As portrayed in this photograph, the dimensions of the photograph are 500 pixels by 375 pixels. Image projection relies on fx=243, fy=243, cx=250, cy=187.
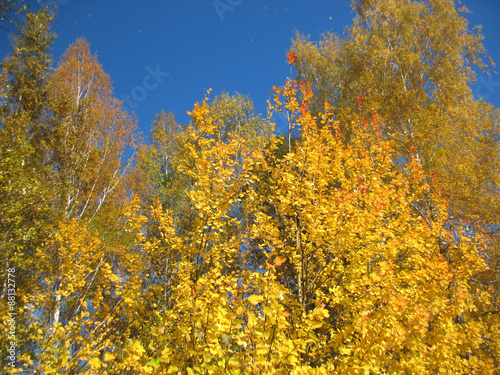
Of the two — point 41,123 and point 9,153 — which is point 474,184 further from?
point 41,123

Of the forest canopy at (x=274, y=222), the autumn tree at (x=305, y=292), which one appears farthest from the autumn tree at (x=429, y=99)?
the autumn tree at (x=305, y=292)

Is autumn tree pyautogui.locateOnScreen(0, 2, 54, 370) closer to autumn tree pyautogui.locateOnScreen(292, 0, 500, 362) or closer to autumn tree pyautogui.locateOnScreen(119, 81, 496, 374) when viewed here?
autumn tree pyautogui.locateOnScreen(119, 81, 496, 374)

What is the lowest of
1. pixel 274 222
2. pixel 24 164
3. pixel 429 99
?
pixel 274 222

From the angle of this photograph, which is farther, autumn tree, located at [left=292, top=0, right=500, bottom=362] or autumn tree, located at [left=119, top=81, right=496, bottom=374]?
autumn tree, located at [left=292, top=0, right=500, bottom=362]

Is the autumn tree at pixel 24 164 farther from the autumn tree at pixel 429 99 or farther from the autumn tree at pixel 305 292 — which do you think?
the autumn tree at pixel 429 99

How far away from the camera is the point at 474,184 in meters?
7.52

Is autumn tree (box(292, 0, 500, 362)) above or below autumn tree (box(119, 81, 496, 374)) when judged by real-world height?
above

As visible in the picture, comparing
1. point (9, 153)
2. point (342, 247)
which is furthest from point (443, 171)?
point (9, 153)

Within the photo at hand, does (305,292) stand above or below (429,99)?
below

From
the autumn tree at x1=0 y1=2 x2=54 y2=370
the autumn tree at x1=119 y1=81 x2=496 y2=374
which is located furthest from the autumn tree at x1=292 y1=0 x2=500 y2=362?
the autumn tree at x1=0 y1=2 x2=54 y2=370

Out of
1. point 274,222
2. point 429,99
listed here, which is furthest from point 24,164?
point 429,99

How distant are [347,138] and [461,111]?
382cm

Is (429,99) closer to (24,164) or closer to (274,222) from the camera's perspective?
(274,222)

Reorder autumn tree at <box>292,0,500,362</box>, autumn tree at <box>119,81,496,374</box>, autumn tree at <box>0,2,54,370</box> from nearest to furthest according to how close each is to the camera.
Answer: autumn tree at <box>119,81,496,374</box>
autumn tree at <box>0,2,54,370</box>
autumn tree at <box>292,0,500,362</box>
